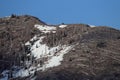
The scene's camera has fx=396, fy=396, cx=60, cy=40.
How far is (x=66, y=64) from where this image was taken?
75938 millimetres

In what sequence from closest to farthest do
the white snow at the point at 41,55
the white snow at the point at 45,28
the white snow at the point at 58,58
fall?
1. the white snow at the point at 58,58
2. the white snow at the point at 41,55
3. the white snow at the point at 45,28

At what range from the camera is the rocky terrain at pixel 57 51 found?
7247cm

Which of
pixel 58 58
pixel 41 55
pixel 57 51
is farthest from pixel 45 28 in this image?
pixel 58 58

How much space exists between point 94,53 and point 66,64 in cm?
749

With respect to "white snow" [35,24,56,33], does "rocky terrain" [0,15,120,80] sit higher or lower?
lower

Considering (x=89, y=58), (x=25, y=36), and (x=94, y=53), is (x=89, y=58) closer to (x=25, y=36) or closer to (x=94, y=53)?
(x=94, y=53)

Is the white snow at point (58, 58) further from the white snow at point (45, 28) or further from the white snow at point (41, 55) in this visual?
the white snow at point (45, 28)

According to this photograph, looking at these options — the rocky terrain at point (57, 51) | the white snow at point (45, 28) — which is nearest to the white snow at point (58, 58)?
the rocky terrain at point (57, 51)

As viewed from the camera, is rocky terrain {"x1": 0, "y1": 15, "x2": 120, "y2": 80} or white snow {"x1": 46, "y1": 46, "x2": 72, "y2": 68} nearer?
rocky terrain {"x1": 0, "y1": 15, "x2": 120, "y2": 80}

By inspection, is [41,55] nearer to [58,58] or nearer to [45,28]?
[58,58]

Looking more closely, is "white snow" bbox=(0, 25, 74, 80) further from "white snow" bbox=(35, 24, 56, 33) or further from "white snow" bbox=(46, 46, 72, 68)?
"white snow" bbox=(35, 24, 56, 33)

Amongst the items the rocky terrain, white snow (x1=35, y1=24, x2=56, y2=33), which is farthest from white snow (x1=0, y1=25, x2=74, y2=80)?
white snow (x1=35, y1=24, x2=56, y2=33)

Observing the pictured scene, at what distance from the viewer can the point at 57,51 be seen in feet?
281

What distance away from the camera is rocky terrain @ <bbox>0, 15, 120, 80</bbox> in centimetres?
7247
